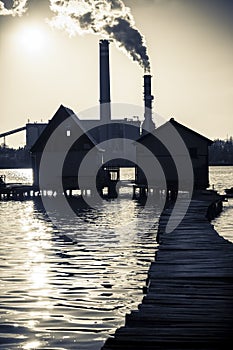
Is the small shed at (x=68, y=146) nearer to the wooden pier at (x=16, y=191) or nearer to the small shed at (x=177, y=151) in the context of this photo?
the wooden pier at (x=16, y=191)

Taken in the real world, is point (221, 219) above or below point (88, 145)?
below

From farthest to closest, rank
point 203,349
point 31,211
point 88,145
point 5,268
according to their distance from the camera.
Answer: point 88,145 → point 31,211 → point 5,268 → point 203,349

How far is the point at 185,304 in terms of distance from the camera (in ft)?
39.0

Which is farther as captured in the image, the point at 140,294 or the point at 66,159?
the point at 66,159

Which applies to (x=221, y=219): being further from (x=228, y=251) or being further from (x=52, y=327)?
(x=52, y=327)

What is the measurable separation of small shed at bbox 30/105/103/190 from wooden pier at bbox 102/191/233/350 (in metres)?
41.4

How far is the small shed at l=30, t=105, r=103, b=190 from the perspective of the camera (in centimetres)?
6081

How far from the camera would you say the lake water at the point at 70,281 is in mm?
12539

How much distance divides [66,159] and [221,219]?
23.9m

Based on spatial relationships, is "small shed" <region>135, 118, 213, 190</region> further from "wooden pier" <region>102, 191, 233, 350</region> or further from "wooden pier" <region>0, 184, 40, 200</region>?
"wooden pier" <region>102, 191, 233, 350</region>

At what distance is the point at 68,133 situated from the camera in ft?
201

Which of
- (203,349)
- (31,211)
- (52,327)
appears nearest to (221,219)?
(31,211)

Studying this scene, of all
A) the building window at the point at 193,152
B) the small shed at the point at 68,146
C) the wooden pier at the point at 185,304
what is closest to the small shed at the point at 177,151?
the building window at the point at 193,152

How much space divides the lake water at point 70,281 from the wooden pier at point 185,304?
1.10 metres
